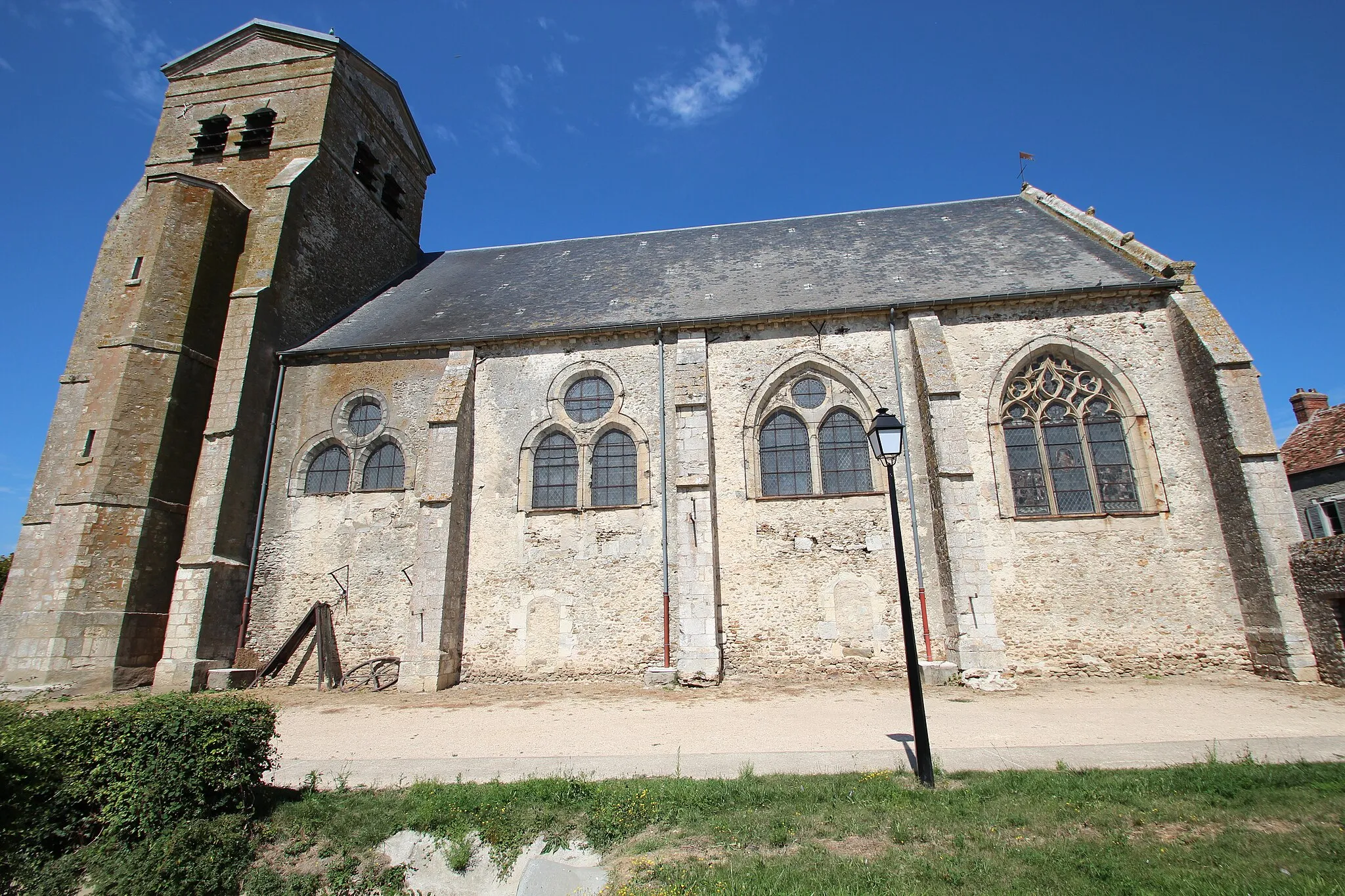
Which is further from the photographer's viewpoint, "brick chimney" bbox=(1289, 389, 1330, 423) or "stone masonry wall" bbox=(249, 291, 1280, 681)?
"brick chimney" bbox=(1289, 389, 1330, 423)

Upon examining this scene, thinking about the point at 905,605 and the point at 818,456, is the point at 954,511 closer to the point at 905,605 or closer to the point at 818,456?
the point at 818,456

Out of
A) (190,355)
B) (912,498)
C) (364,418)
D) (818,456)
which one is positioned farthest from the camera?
(364,418)

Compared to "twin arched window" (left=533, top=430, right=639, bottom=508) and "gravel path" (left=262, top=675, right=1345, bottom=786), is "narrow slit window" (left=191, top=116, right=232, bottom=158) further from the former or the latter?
"gravel path" (left=262, top=675, right=1345, bottom=786)

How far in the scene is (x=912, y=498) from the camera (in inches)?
451

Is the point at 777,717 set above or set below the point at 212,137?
below

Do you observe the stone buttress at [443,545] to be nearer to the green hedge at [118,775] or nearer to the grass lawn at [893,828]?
the grass lawn at [893,828]

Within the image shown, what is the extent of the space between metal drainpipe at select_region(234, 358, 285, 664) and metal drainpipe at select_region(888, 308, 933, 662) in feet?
39.8

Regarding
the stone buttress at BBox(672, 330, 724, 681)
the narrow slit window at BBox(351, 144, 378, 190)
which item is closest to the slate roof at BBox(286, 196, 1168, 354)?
the stone buttress at BBox(672, 330, 724, 681)

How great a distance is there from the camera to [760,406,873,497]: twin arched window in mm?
12023

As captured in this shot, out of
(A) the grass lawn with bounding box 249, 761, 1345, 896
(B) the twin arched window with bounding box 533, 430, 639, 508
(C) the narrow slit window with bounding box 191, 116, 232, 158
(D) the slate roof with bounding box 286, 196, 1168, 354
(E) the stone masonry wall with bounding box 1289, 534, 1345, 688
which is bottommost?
(A) the grass lawn with bounding box 249, 761, 1345, 896

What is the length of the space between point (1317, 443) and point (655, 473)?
16765 millimetres

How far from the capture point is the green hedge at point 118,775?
172 inches

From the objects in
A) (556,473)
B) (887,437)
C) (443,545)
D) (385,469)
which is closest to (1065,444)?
(887,437)

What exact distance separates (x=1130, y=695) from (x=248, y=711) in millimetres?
10448
